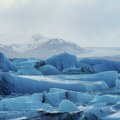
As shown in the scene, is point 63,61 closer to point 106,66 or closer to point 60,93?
point 106,66

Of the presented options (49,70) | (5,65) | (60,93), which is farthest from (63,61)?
(60,93)

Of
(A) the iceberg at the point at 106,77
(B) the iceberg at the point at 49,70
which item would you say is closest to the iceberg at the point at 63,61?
(B) the iceberg at the point at 49,70

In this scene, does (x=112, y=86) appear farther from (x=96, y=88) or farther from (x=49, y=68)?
(x=49, y=68)

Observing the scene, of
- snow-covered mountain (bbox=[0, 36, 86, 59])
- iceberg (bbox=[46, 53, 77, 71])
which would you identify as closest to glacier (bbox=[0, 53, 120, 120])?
iceberg (bbox=[46, 53, 77, 71])

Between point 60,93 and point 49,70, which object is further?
point 49,70

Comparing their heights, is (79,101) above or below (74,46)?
below

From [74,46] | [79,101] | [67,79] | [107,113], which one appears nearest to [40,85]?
[67,79]

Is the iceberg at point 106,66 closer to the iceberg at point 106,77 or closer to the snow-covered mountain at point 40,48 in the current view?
the iceberg at point 106,77

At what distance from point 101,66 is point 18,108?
1193 centimetres

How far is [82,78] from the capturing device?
54.6ft

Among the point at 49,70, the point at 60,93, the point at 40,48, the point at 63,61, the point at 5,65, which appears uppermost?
the point at 40,48

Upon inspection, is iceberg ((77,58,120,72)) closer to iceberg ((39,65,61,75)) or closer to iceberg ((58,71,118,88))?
iceberg ((39,65,61,75))

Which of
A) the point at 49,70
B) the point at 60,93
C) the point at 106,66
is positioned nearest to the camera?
the point at 60,93

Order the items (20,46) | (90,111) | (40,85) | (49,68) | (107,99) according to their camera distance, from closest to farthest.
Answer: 1. (90,111)
2. (107,99)
3. (40,85)
4. (49,68)
5. (20,46)
